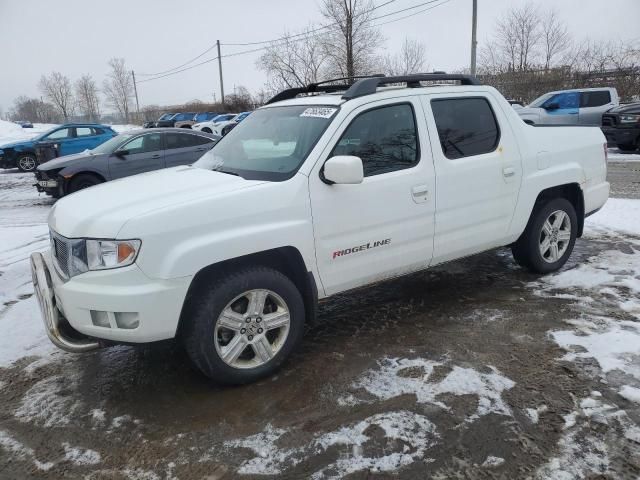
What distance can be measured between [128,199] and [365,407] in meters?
1.96

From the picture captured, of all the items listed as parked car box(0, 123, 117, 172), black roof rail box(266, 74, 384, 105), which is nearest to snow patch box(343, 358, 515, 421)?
black roof rail box(266, 74, 384, 105)

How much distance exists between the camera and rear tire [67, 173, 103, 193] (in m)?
10.3

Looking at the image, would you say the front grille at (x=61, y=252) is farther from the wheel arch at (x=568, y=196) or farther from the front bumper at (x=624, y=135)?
the front bumper at (x=624, y=135)

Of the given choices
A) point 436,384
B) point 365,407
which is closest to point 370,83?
point 436,384

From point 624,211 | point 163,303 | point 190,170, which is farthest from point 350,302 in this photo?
point 624,211

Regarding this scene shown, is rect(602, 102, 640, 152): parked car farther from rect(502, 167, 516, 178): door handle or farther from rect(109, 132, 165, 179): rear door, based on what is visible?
rect(109, 132, 165, 179): rear door

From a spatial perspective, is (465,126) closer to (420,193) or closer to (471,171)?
(471,171)

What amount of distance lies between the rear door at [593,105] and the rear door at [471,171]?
47.6ft

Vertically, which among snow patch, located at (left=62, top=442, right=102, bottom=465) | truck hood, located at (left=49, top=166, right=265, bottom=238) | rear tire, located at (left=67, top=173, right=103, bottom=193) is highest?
truck hood, located at (left=49, top=166, right=265, bottom=238)

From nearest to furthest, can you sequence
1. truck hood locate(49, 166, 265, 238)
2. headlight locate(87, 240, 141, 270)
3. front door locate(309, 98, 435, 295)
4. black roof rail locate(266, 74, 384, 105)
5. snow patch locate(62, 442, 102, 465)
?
snow patch locate(62, 442, 102, 465), headlight locate(87, 240, 141, 270), truck hood locate(49, 166, 265, 238), front door locate(309, 98, 435, 295), black roof rail locate(266, 74, 384, 105)

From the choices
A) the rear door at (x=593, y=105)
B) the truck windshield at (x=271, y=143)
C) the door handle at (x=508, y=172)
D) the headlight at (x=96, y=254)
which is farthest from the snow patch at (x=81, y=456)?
the rear door at (x=593, y=105)

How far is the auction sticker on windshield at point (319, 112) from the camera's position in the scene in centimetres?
377

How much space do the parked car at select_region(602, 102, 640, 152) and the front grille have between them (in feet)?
52.2

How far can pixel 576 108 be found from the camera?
17219 millimetres
